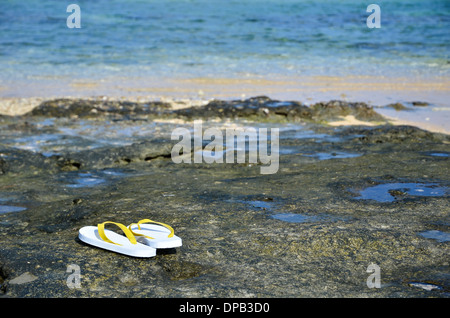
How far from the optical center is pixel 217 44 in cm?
1908

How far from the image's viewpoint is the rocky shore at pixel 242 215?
260 cm

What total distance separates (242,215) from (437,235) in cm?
122

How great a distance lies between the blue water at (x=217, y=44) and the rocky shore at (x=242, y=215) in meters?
7.70

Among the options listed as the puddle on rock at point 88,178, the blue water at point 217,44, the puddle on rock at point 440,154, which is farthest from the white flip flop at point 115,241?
the blue water at point 217,44

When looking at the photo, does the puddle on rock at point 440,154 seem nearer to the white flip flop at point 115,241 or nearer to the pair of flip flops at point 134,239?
the pair of flip flops at point 134,239

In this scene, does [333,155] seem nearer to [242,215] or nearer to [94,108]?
[242,215]

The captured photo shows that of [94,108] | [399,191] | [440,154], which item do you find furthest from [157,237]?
[94,108]

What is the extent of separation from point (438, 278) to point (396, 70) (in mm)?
12381

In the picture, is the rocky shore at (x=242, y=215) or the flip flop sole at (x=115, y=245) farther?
the flip flop sole at (x=115, y=245)

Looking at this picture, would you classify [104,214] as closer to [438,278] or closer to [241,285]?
[241,285]

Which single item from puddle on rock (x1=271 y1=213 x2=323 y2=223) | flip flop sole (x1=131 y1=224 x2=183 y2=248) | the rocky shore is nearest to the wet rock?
the rocky shore

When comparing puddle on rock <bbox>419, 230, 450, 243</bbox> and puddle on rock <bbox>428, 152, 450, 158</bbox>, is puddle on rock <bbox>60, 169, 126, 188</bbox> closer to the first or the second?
puddle on rock <bbox>419, 230, 450, 243</bbox>

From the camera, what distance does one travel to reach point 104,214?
367cm
